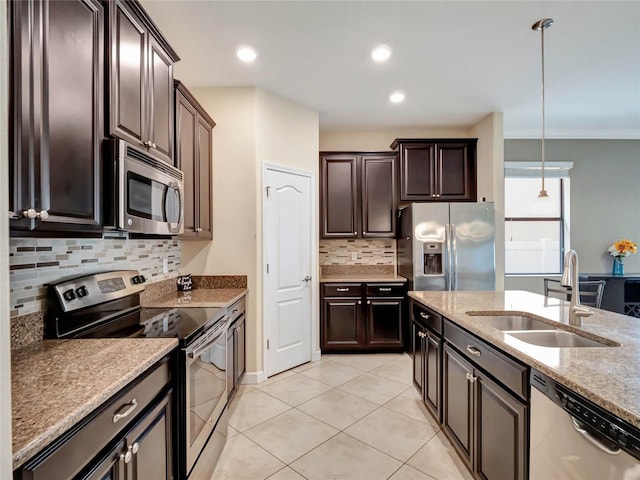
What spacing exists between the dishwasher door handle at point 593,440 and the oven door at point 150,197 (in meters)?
1.83


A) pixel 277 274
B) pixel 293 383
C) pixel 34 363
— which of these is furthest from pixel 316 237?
pixel 34 363

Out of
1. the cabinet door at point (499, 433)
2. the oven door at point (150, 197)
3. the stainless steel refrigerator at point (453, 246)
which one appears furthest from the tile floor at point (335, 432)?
the oven door at point (150, 197)

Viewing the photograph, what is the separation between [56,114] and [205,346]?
1.27m

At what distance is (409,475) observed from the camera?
5.99ft

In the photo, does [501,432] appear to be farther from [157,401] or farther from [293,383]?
[293,383]

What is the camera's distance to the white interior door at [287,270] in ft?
10.4

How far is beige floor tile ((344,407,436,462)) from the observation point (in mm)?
2062

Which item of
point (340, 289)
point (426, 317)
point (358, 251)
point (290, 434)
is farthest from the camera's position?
point (358, 251)

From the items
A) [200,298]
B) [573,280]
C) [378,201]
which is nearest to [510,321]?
[573,280]

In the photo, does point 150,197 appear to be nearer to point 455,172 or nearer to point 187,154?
point 187,154

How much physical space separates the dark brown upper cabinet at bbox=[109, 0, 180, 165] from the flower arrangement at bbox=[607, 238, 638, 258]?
5.46 m

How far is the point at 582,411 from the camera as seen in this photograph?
956 millimetres

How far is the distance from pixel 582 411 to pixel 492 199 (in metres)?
3.20

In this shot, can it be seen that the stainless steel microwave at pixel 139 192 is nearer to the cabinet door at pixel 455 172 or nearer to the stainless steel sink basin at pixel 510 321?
the stainless steel sink basin at pixel 510 321
